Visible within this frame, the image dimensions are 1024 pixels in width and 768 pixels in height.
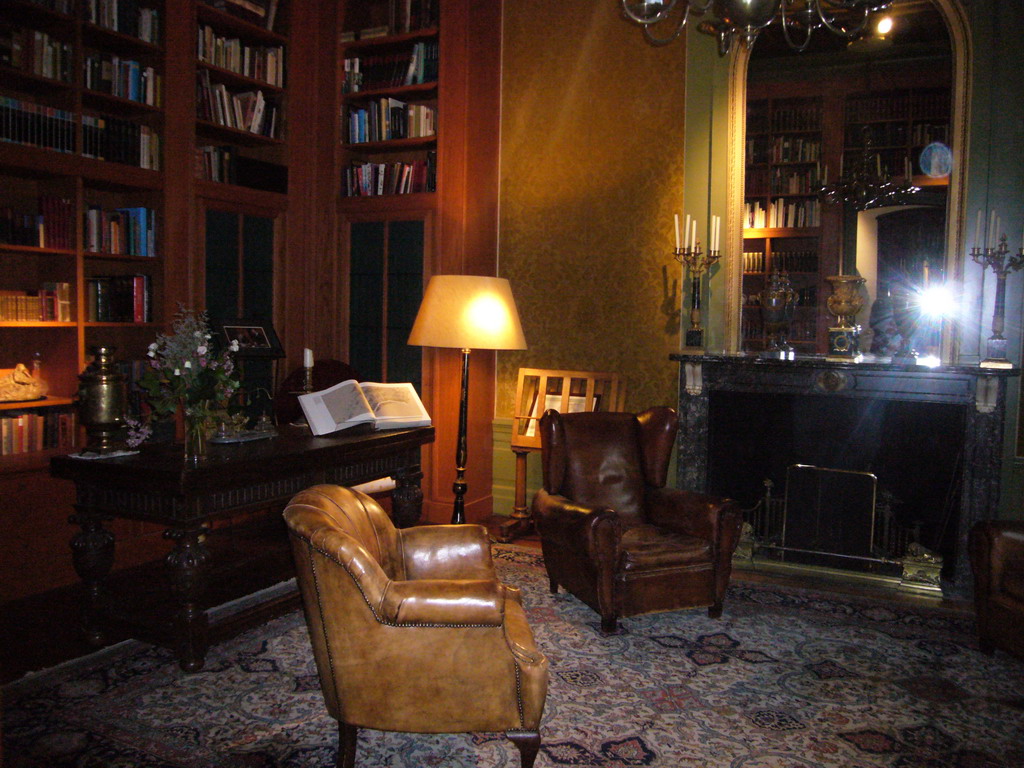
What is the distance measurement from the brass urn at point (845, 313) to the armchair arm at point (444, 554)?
2.58m

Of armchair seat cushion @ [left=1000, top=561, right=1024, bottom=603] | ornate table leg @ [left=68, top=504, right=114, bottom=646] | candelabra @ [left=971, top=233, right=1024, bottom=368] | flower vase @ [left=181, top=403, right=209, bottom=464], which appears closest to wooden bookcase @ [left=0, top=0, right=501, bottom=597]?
ornate table leg @ [left=68, top=504, right=114, bottom=646]

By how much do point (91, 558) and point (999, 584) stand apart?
359cm

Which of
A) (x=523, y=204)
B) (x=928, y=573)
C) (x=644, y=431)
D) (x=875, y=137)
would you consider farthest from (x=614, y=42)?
(x=928, y=573)

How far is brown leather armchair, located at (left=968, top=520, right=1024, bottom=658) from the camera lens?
10.0 ft

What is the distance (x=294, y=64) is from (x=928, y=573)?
481 cm

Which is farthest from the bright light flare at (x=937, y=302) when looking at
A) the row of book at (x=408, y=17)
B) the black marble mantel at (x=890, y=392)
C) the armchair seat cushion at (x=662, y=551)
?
the row of book at (x=408, y=17)

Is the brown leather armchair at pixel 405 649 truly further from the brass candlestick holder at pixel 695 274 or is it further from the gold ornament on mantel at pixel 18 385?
the brass candlestick holder at pixel 695 274

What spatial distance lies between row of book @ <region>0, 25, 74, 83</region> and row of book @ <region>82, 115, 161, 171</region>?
25cm

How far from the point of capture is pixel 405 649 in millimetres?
2145

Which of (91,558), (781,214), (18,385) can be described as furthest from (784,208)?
(18,385)

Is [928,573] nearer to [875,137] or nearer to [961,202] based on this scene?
[961,202]

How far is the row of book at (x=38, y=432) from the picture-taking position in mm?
3814

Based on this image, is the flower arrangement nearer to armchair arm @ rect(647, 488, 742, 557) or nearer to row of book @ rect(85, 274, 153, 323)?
row of book @ rect(85, 274, 153, 323)

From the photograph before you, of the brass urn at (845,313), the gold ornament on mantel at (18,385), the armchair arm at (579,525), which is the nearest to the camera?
the armchair arm at (579,525)
